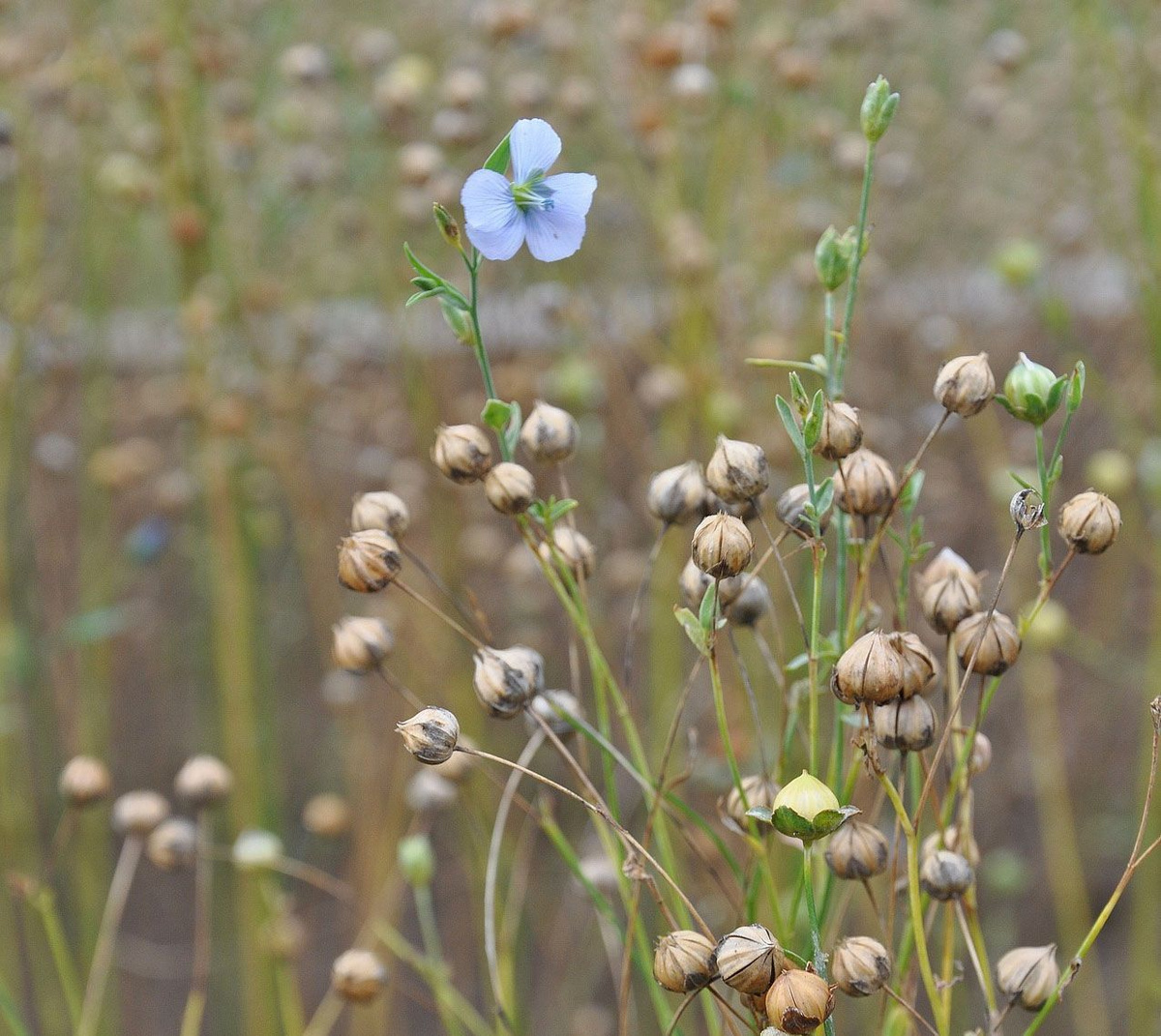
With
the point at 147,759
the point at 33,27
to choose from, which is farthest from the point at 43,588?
the point at 33,27

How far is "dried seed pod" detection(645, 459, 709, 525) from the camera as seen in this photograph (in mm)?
499

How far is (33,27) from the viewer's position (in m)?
1.47

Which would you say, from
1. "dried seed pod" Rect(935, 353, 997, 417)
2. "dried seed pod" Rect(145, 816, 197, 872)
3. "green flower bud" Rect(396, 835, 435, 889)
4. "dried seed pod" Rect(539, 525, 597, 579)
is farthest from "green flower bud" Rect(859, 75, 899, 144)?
"dried seed pod" Rect(145, 816, 197, 872)

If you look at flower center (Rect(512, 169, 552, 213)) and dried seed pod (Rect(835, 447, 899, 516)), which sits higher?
flower center (Rect(512, 169, 552, 213))

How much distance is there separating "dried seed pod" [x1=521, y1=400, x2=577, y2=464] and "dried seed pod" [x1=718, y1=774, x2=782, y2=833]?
0.15 metres

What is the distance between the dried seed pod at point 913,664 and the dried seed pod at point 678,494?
0.41 feet

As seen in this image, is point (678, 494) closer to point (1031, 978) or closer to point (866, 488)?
point (866, 488)

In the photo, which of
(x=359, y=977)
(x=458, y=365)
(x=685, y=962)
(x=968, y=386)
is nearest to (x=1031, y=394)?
(x=968, y=386)

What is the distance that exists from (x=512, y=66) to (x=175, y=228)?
94cm

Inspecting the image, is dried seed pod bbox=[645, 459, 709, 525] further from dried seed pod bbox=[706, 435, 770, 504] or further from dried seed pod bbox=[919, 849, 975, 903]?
dried seed pod bbox=[919, 849, 975, 903]

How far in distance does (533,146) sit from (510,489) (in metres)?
0.13

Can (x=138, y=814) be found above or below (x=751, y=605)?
below

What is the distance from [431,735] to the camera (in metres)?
0.43

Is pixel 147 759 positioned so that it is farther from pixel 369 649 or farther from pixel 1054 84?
pixel 1054 84
